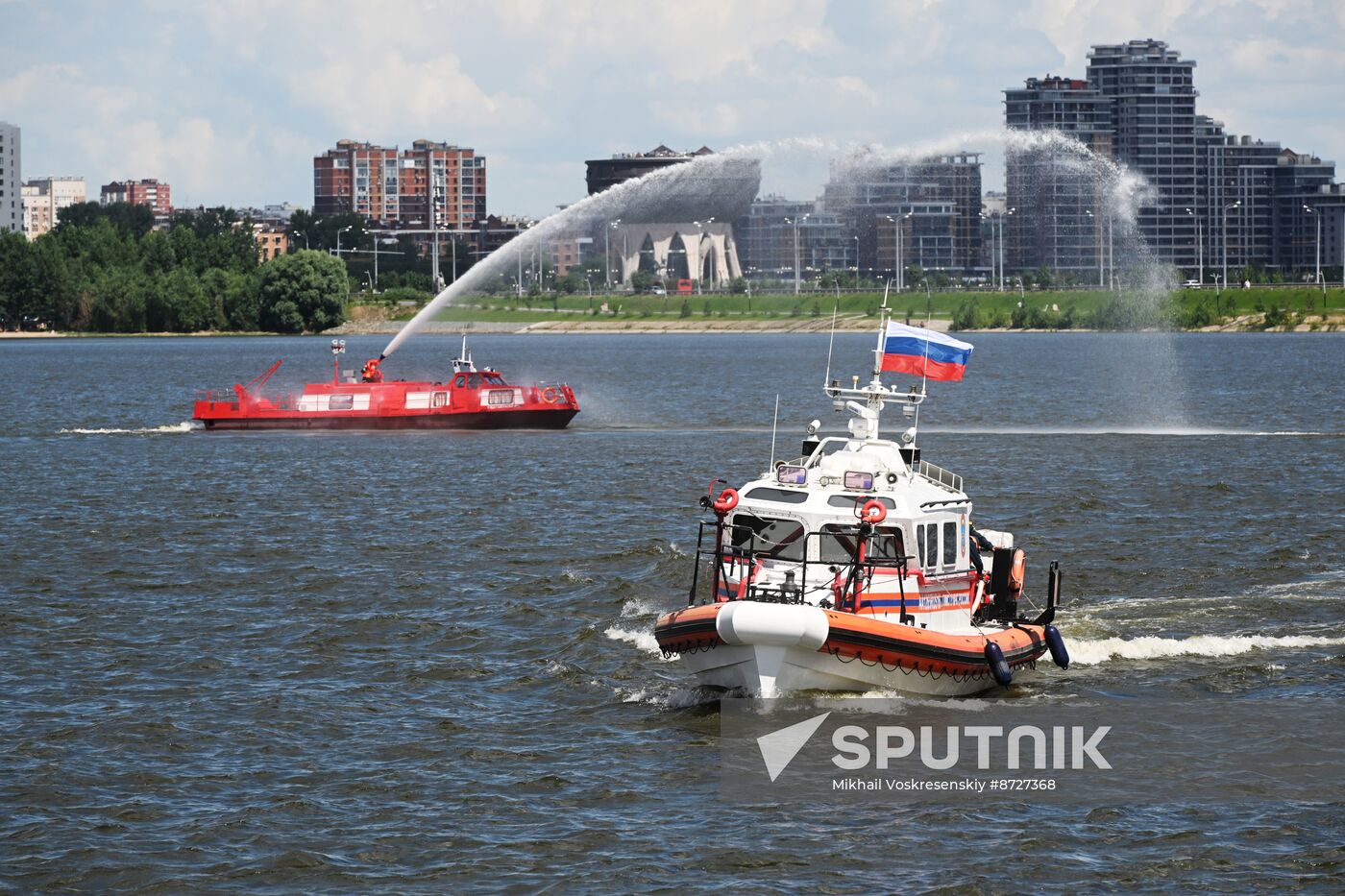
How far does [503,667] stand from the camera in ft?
125

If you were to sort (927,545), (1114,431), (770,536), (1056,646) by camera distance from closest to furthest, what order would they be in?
(770,536), (927,545), (1056,646), (1114,431)

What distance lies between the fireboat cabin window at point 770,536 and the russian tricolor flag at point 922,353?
6.28 metres

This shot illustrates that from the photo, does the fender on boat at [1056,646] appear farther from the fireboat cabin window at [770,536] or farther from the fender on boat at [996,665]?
the fireboat cabin window at [770,536]

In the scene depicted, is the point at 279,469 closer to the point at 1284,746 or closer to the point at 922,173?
the point at 1284,746

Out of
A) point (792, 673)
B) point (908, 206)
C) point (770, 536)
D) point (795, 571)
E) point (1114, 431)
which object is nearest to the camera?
point (792, 673)

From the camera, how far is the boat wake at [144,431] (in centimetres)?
10156

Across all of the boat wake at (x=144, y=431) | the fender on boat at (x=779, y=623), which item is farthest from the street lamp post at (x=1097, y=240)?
the fender on boat at (x=779, y=623)

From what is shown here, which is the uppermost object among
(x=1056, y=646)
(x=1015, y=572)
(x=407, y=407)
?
(x=407, y=407)

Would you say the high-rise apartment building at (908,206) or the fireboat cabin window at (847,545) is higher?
Answer: the high-rise apartment building at (908,206)

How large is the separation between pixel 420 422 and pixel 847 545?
6889 centimetres

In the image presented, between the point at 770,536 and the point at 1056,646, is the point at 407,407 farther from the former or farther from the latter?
the point at 1056,646

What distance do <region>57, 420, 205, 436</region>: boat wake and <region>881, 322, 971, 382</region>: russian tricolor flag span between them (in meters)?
69.0

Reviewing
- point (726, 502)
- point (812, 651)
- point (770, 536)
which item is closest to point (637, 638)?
point (770, 536)

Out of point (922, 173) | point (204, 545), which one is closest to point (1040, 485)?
point (204, 545)
